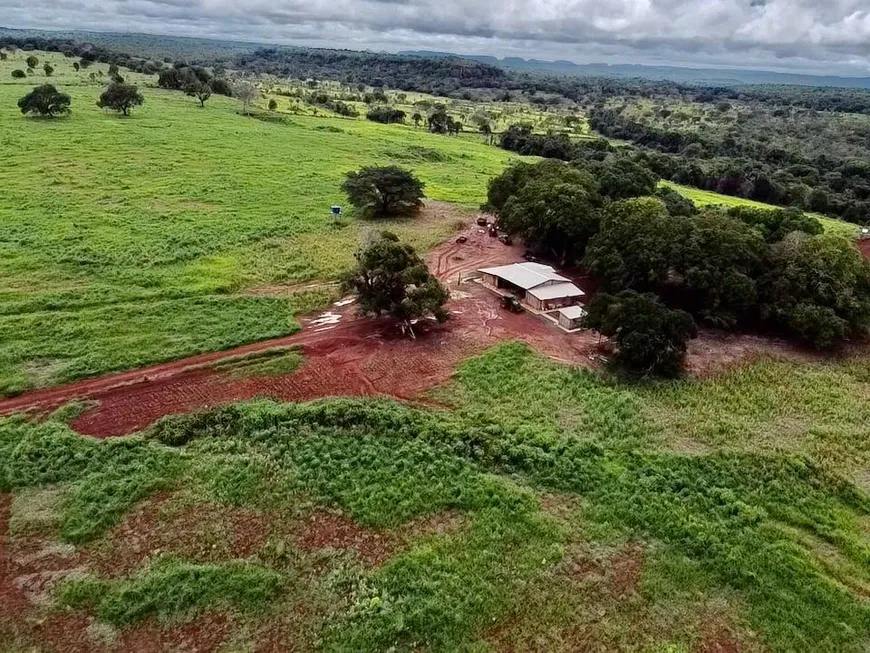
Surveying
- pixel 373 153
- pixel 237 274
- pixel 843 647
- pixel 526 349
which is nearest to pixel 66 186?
pixel 237 274

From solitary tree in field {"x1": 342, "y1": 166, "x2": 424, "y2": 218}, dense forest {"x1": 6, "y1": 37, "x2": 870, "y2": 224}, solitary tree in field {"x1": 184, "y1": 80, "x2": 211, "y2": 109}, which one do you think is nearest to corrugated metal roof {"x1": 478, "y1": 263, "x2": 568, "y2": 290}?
solitary tree in field {"x1": 342, "y1": 166, "x2": 424, "y2": 218}

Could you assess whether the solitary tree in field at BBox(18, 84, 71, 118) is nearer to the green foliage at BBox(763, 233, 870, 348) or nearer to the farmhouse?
the farmhouse

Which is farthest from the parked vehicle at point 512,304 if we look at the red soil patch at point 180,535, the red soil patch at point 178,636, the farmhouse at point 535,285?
the red soil patch at point 178,636

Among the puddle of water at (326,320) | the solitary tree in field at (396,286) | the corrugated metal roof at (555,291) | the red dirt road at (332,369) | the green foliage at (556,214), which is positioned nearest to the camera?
the red dirt road at (332,369)

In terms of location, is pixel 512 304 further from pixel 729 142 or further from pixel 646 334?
pixel 729 142

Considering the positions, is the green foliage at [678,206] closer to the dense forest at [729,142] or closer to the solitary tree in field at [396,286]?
the solitary tree in field at [396,286]

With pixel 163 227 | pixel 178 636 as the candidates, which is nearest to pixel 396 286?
pixel 178 636
